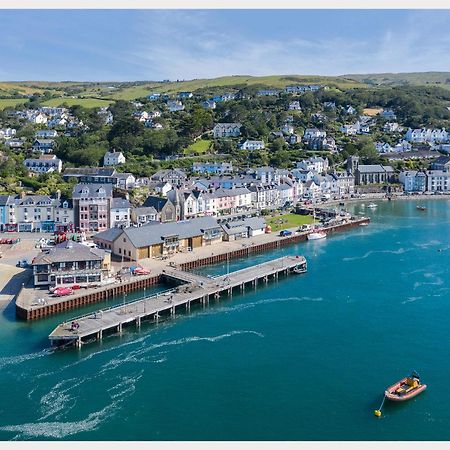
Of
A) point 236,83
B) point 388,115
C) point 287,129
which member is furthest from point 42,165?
point 236,83

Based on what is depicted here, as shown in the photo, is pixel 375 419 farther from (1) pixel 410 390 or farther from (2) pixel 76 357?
(2) pixel 76 357

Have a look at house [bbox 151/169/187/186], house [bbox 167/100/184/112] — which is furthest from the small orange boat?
house [bbox 167/100/184/112]

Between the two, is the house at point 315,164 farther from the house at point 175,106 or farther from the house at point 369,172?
the house at point 175,106

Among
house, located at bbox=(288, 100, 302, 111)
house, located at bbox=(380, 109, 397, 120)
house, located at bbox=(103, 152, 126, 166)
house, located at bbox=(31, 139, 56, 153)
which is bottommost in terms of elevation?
house, located at bbox=(103, 152, 126, 166)

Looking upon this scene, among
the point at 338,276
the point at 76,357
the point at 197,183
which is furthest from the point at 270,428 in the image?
the point at 197,183

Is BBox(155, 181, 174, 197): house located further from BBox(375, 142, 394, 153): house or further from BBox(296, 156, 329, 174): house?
BBox(375, 142, 394, 153): house

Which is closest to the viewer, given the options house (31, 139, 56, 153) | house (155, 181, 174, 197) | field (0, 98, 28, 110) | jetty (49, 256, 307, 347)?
jetty (49, 256, 307, 347)
